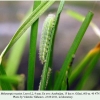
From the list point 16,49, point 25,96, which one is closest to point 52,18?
point 16,49

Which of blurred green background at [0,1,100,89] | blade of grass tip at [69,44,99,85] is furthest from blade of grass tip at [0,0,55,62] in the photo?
blade of grass tip at [69,44,99,85]

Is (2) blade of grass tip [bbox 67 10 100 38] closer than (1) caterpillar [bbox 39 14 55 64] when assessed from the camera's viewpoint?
No

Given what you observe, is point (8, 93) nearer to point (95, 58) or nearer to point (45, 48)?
point (45, 48)

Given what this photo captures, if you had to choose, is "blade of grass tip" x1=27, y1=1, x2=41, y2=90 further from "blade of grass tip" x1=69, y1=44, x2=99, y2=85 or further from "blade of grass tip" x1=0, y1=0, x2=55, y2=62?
"blade of grass tip" x1=69, y1=44, x2=99, y2=85

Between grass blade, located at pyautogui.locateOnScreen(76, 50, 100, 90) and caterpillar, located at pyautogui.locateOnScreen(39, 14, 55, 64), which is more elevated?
caterpillar, located at pyautogui.locateOnScreen(39, 14, 55, 64)

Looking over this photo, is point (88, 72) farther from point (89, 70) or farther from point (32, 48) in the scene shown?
point (32, 48)

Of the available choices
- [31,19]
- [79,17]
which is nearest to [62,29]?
[79,17]

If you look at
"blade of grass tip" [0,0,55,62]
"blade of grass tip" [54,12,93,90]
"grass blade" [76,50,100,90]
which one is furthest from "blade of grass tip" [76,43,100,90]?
"blade of grass tip" [0,0,55,62]

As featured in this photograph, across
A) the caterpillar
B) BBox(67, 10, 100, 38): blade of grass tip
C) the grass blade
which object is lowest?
the grass blade

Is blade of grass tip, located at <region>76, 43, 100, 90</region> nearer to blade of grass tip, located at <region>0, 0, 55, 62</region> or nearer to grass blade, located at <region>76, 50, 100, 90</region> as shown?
grass blade, located at <region>76, 50, 100, 90</region>

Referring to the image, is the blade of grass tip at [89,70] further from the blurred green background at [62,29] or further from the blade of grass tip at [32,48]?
the blade of grass tip at [32,48]

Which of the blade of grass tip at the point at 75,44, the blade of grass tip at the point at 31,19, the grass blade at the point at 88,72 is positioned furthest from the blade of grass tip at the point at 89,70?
the blade of grass tip at the point at 31,19
